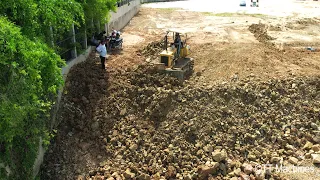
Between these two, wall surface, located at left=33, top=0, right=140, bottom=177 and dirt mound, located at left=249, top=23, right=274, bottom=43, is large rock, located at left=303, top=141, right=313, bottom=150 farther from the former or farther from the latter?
dirt mound, located at left=249, top=23, right=274, bottom=43

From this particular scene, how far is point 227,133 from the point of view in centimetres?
1199

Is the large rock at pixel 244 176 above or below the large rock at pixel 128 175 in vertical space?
below

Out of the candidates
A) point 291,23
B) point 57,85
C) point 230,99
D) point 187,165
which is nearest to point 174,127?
point 187,165

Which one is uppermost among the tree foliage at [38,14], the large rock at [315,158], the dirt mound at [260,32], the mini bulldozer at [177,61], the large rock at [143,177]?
the tree foliage at [38,14]

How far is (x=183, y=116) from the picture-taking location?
40.4 feet

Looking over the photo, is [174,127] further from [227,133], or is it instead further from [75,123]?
[75,123]

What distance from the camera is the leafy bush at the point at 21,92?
7.59 metres

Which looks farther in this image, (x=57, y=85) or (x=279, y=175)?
(x=279, y=175)

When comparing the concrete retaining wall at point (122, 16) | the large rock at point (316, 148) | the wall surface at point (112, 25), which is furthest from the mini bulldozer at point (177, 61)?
the concrete retaining wall at point (122, 16)

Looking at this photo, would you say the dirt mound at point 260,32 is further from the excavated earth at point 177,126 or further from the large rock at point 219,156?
the large rock at point 219,156

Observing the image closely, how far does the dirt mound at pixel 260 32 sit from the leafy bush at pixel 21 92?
1552 cm

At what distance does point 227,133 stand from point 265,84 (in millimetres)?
3277

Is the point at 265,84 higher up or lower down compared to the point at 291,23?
lower down

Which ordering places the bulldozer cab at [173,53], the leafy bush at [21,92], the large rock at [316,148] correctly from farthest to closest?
1. the bulldozer cab at [173,53]
2. the large rock at [316,148]
3. the leafy bush at [21,92]
